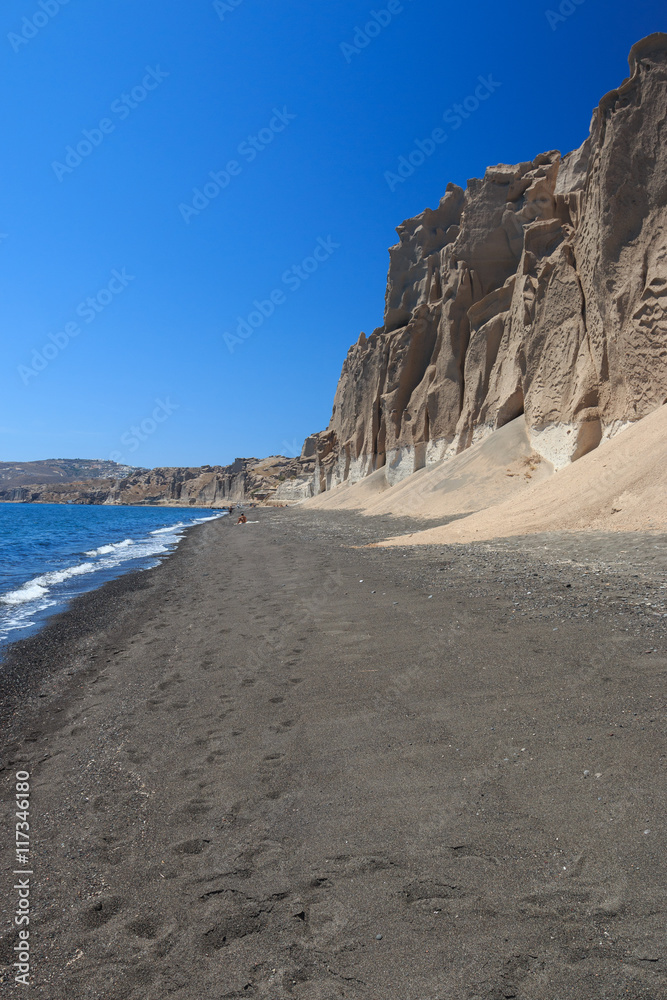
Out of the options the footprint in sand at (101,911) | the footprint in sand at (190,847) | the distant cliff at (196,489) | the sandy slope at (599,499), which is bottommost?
the footprint in sand at (101,911)

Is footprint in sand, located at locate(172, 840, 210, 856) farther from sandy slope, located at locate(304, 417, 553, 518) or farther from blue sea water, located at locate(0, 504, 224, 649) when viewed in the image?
sandy slope, located at locate(304, 417, 553, 518)

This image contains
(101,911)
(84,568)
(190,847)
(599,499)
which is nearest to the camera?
(101,911)

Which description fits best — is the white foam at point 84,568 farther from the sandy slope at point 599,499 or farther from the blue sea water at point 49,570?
the sandy slope at point 599,499

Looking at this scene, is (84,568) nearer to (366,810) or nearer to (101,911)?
(101,911)

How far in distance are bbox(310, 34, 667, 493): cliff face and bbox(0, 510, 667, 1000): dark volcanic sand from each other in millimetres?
15413

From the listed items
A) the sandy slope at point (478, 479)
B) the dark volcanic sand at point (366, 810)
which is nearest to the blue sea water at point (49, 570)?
the dark volcanic sand at point (366, 810)

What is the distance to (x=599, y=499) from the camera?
1218 centimetres

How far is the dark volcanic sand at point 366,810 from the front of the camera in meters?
2.18

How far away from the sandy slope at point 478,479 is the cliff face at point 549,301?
3.51 ft

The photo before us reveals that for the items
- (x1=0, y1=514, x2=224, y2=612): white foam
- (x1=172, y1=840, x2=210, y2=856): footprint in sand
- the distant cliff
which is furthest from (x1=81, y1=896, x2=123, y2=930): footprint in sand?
the distant cliff

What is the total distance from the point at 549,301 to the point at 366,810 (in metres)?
25.0

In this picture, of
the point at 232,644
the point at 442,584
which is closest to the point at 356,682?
the point at 232,644

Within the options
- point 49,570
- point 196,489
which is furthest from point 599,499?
point 196,489

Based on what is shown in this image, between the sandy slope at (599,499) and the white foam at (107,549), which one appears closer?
the sandy slope at (599,499)
